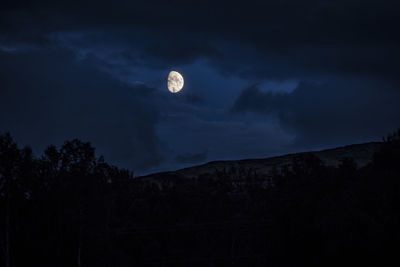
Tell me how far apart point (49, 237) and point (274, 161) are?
48650mm

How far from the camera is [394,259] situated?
27.1 metres

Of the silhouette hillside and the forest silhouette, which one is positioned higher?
the silhouette hillside

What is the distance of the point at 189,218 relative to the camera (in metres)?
46.4

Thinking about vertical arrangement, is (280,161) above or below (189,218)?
above

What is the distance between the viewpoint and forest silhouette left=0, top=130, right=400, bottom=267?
3005 centimetres

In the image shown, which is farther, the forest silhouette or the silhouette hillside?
the silhouette hillside

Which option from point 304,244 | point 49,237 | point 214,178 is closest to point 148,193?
point 214,178

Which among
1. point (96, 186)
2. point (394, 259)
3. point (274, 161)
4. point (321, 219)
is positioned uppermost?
point (274, 161)

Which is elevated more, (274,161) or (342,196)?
(274,161)

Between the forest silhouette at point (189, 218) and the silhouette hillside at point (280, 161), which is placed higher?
the silhouette hillside at point (280, 161)

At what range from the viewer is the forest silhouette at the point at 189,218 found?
3005cm

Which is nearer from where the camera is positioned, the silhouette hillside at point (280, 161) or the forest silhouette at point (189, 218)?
the forest silhouette at point (189, 218)

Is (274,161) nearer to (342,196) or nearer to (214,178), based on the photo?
(214,178)

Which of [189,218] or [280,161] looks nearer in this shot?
[189,218]
